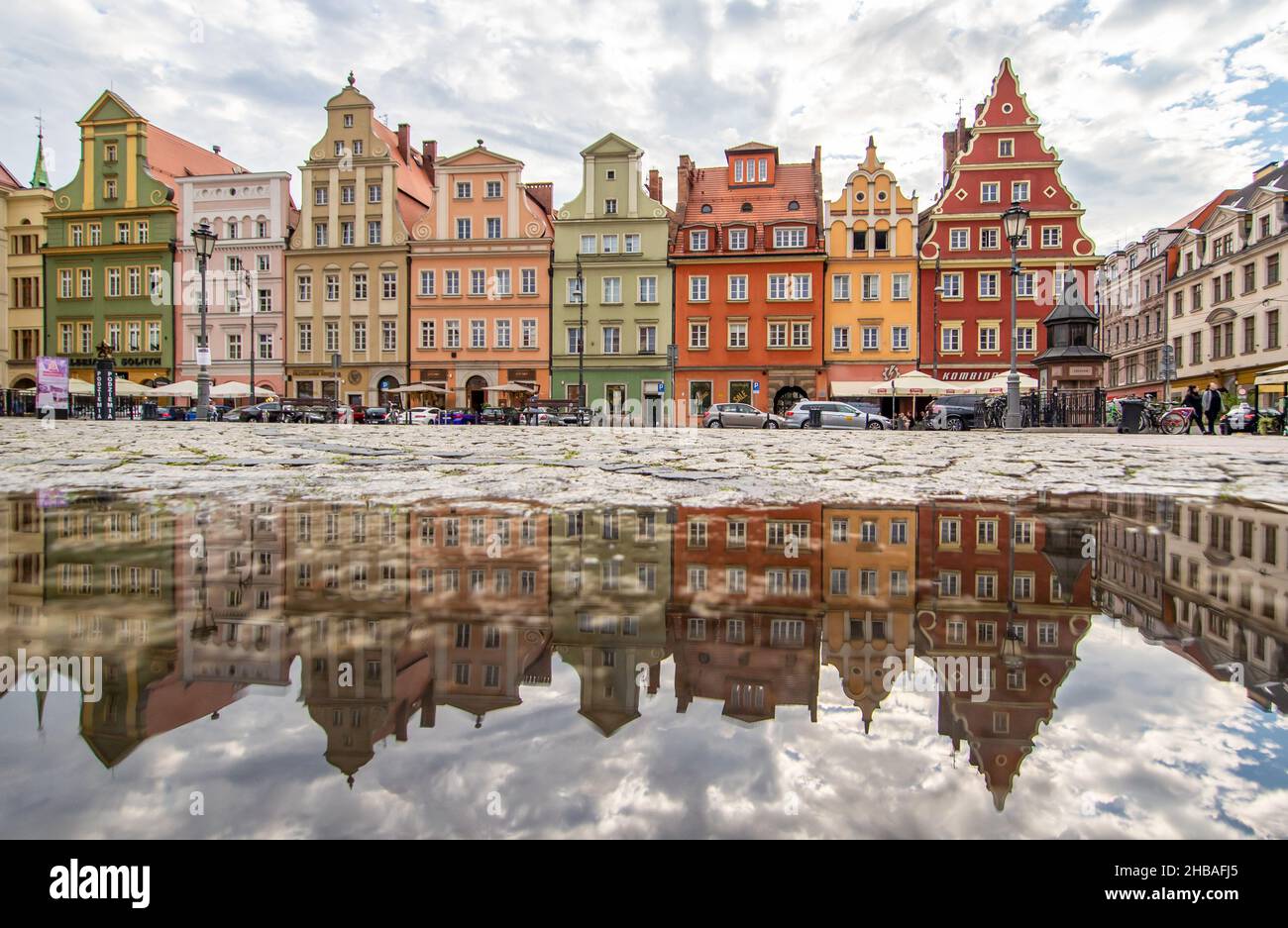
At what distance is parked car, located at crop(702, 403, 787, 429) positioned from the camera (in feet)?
107

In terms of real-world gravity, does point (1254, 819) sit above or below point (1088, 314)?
below

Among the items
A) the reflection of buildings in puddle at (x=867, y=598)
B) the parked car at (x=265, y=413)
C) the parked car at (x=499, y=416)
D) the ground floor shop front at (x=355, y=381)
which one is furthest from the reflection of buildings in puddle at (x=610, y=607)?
the ground floor shop front at (x=355, y=381)

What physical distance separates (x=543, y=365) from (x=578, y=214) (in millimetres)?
8519

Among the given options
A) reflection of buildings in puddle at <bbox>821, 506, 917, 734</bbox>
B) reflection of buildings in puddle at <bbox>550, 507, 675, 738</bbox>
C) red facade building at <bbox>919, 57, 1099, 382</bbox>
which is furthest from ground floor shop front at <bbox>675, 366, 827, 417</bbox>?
reflection of buildings in puddle at <bbox>550, 507, 675, 738</bbox>

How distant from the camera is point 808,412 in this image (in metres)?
31.7

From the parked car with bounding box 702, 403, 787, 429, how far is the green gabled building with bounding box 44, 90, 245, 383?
32.9 meters

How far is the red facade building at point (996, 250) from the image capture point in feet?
130

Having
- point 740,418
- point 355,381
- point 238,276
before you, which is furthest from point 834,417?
point 238,276

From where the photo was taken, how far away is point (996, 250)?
40.2 m

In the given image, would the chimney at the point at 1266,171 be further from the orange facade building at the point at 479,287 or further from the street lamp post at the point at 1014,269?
the orange facade building at the point at 479,287

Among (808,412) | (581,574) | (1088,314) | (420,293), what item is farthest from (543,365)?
(581,574)

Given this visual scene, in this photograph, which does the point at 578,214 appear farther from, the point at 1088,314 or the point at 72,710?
the point at 72,710

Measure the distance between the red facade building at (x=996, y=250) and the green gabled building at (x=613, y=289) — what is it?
1414cm
